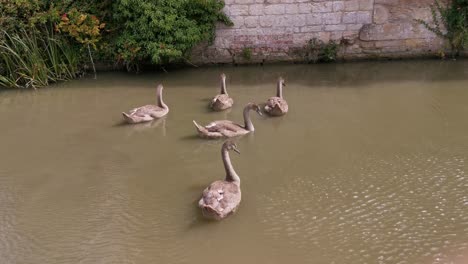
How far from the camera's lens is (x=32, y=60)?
1255 centimetres

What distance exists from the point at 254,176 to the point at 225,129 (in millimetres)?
1737

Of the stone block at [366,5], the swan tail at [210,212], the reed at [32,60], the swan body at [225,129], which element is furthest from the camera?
the stone block at [366,5]

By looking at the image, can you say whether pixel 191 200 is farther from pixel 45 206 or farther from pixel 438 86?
pixel 438 86

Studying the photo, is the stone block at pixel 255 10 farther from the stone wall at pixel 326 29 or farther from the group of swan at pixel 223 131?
the group of swan at pixel 223 131

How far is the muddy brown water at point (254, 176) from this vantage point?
5938 mm

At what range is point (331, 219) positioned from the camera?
6.36 meters

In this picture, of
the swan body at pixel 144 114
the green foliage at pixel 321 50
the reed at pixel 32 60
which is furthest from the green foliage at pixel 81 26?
the green foliage at pixel 321 50

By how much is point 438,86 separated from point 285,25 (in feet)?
14.0

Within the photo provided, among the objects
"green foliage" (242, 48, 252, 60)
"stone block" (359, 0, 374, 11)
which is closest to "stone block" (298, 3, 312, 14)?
"stone block" (359, 0, 374, 11)

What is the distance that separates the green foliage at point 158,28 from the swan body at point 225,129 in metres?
4.01

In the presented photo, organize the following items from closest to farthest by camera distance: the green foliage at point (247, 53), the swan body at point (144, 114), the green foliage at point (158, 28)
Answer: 1. the swan body at point (144, 114)
2. the green foliage at point (158, 28)
3. the green foliage at point (247, 53)

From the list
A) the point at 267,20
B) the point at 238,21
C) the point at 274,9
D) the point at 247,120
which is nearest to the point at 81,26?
the point at 238,21

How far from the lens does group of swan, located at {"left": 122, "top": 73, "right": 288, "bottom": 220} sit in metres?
6.43

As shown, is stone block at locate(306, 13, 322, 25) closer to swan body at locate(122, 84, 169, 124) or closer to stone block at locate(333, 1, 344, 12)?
stone block at locate(333, 1, 344, 12)
